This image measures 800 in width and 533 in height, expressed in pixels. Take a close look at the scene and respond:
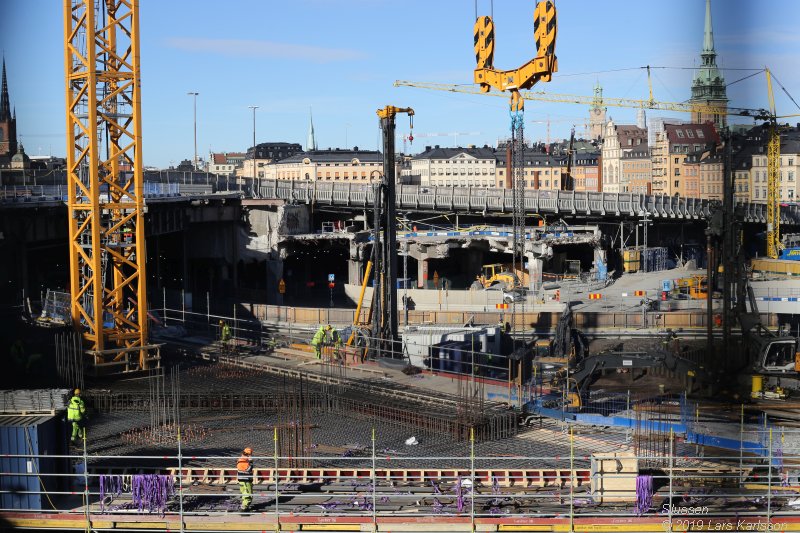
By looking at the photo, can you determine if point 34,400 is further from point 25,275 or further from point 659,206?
point 659,206

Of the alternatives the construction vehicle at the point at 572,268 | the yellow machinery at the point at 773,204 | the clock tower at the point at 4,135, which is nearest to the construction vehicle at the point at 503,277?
the construction vehicle at the point at 572,268

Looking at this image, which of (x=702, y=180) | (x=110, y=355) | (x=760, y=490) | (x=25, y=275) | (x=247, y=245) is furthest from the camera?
(x=702, y=180)

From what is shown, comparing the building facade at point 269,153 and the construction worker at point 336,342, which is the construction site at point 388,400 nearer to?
the construction worker at point 336,342

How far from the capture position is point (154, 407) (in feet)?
79.8

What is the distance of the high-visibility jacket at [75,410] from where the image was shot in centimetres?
2044

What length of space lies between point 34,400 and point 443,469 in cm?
759

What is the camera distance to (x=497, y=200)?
5850 centimetres

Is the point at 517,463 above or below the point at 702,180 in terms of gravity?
below

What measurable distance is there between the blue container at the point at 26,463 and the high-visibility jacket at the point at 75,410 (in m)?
2.58

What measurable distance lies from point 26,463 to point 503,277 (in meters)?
34.2

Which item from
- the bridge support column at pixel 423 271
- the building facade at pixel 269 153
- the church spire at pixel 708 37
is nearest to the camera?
the church spire at pixel 708 37

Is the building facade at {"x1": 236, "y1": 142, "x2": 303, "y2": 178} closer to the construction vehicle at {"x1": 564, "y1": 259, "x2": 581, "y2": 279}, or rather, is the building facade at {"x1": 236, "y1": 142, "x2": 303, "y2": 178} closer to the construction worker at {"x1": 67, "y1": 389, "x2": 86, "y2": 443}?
the construction vehicle at {"x1": 564, "y1": 259, "x2": 581, "y2": 279}

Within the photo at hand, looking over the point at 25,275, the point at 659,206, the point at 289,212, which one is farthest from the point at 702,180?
the point at 25,275

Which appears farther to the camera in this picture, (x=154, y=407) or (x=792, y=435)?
(x=154, y=407)
